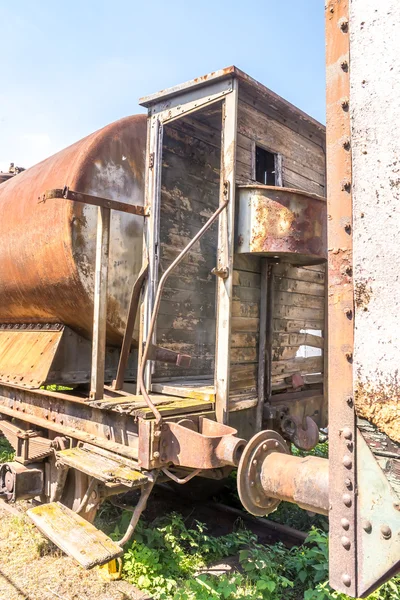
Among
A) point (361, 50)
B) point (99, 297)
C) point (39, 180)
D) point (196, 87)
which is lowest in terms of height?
point (99, 297)

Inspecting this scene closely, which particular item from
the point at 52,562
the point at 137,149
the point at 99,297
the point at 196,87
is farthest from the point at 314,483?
the point at 137,149

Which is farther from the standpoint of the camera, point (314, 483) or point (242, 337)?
point (242, 337)

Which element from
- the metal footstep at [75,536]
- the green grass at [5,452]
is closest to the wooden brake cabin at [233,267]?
the metal footstep at [75,536]

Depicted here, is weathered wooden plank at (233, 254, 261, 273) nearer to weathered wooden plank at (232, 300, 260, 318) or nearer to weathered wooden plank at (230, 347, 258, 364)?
weathered wooden plank at (232, 300, 260, 318)

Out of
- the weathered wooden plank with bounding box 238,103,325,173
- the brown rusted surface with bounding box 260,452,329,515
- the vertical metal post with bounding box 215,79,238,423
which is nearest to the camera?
the brown rusted surface with bounding box 260,452,329,515

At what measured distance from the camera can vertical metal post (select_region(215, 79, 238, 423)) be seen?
12.5ft

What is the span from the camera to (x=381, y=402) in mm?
1566

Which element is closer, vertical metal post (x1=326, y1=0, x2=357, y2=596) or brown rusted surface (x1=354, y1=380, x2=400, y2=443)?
brown rusted surface (x1=354, y1=380, x2=400, y2=443)

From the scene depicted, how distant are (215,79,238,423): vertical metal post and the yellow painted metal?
5.70 feet

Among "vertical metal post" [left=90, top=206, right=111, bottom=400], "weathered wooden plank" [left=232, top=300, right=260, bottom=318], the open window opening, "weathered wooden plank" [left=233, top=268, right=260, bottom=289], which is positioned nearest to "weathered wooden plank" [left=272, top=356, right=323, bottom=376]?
"weathered wooden plank" [left=232, top=300, right=260, bottom=318]

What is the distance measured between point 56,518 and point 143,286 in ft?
6.56

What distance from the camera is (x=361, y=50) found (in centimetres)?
174

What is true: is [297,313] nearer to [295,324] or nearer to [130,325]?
[295,324]

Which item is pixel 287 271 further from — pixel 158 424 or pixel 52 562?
pixel 52 562
